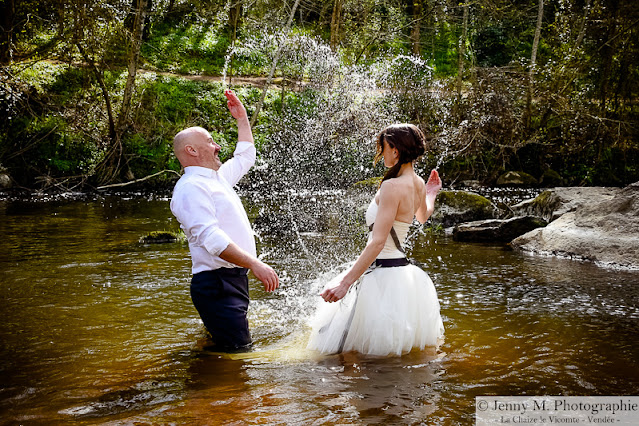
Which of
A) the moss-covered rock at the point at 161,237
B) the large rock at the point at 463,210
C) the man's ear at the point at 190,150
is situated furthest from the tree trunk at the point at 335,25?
the man's ear at the point at 190,150

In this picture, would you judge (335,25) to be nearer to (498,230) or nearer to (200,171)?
(498,230)

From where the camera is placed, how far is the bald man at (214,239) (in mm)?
4258

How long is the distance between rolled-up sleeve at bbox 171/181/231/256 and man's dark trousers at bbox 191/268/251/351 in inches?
13.7

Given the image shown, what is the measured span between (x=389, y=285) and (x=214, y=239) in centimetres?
153

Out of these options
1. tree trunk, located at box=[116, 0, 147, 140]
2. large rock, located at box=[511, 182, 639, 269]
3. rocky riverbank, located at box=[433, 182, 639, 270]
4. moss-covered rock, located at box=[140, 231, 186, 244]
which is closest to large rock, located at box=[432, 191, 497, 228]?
rocky riverbank, located at box=[433, 182, 639, 270]

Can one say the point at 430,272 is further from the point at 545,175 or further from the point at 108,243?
the point at 545,175

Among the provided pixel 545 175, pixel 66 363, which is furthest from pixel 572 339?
pixel 545 175

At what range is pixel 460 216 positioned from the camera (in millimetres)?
13273

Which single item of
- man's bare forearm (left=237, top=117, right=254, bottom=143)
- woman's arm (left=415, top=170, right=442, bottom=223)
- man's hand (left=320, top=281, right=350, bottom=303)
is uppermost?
man's bare forearm (left=237, top=117, right=254, bottom=143)

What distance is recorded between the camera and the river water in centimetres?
381

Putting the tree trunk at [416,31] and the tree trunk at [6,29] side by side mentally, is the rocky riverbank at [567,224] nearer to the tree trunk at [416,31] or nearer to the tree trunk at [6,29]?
the tree trunk at [6,29]

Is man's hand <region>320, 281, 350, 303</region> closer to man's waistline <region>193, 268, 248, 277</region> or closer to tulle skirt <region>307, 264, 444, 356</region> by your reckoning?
tulle skirt <region>307, 264, 444, 356</region>

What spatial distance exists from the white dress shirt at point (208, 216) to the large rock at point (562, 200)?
8417 millimetres

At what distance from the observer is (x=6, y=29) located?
21000mm
